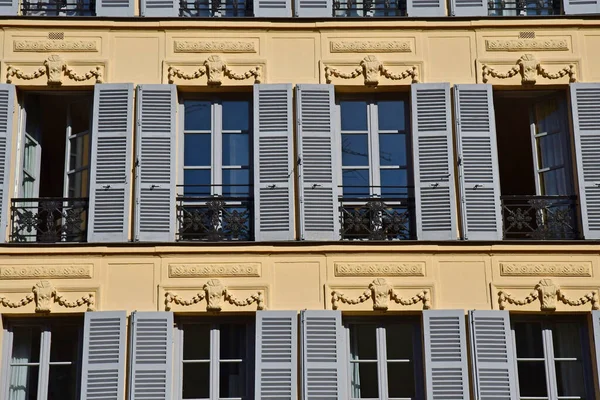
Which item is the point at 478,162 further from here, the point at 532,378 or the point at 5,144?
the point at 5,144

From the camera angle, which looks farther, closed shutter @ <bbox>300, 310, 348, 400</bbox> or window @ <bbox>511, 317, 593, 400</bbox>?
window @ <bbox>511, 317, 593, 400</bbox>

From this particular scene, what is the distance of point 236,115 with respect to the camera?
1502cm

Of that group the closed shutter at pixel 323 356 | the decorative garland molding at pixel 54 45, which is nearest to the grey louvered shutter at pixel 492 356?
the closed shutter at pixel 323 356

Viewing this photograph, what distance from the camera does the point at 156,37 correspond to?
49.3 feet

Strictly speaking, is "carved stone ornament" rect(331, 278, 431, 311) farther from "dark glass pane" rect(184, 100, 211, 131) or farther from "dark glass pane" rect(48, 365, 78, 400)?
"dark glass pane" rect(48, 365, 78, 400)

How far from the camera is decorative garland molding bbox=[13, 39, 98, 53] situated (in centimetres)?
1492

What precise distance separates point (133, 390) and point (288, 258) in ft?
7.10

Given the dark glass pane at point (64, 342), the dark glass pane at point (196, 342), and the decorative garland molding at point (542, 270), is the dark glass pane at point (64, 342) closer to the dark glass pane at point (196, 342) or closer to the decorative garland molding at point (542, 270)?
the dark glass pane at point (196, 342)

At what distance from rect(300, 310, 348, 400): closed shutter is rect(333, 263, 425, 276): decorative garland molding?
0.48 metres

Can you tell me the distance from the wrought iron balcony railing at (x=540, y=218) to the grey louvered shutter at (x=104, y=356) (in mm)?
4355

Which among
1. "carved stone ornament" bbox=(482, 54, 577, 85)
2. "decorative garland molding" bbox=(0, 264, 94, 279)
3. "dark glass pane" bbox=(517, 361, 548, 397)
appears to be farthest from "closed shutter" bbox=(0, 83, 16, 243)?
"dark glass pane" bbox=(517, 361, 548, 397)

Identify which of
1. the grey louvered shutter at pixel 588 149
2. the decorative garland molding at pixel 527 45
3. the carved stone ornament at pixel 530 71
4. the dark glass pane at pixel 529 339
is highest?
the decorative garland molding at pixel 527 45

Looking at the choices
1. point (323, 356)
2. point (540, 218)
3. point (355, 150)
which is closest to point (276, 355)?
point (323, 356)

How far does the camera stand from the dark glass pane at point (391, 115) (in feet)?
49.1
